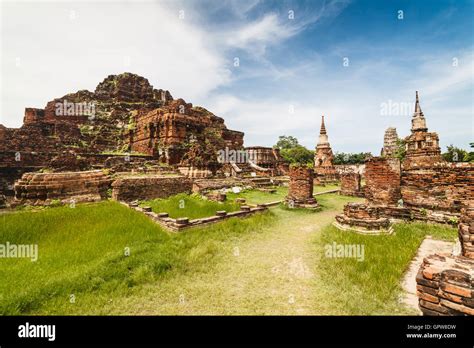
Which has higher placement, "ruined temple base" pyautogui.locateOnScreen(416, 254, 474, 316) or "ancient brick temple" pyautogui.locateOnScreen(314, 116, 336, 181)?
"ancient brick temple" pyautogui.locateOnScreen(314, 116, 336, 181)

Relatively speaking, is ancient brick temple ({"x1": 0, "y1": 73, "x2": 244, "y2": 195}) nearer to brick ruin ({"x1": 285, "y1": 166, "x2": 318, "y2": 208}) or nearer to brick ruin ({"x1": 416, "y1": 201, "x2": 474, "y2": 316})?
brick ruin ({"x1": 285, "y1": 166, "x2": 318, "y2": 208})

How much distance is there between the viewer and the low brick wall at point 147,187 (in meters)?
10.8

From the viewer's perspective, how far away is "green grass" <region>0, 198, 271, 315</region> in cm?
382

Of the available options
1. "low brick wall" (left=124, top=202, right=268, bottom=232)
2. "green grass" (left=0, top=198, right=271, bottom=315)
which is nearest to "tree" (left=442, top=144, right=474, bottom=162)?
"low brick wall" (left=124, top=202, right=268, bottom=232)

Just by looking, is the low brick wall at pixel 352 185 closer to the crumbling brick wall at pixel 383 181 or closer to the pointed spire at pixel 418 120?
the pointed spire at pixel 418 120

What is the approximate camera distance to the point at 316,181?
2442cm

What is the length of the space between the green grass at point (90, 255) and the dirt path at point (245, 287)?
1.53 ft

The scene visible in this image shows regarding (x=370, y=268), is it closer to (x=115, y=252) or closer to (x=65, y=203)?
(x=115, y=252)

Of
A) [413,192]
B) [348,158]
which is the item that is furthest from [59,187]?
[348,158]

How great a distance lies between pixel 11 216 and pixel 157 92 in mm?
34780

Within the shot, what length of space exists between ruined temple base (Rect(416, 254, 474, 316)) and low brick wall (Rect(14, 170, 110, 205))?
11.0 m

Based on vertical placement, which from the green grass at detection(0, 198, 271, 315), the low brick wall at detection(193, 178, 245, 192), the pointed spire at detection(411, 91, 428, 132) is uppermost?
the pointed spire at detection(411, 91, 428, 132)
